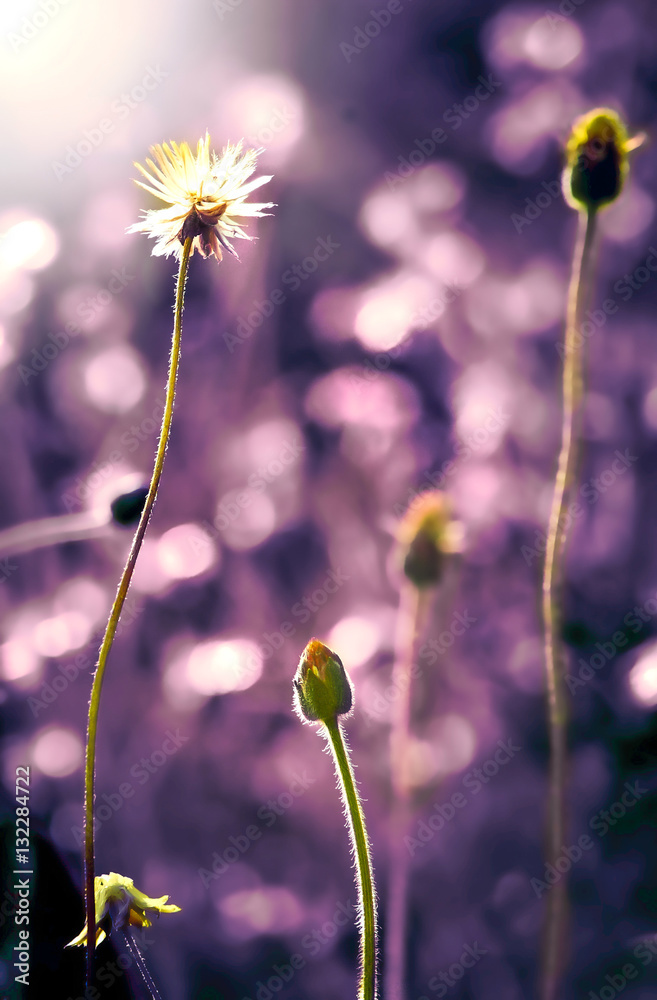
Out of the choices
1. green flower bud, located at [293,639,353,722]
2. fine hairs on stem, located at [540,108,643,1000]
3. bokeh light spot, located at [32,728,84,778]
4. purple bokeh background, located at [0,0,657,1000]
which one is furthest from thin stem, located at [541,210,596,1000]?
bokeh light spot, located at [32,728,84,778]

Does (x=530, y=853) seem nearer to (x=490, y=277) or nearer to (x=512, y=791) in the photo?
(x=512, y=791)

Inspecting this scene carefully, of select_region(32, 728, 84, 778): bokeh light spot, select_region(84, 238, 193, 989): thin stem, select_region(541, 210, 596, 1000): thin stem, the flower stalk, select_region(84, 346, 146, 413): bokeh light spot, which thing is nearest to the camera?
select_region(84, 238, 193, 989): thin stem

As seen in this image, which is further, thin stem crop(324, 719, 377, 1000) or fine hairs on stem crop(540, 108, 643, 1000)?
fine hairs on stem crop(540, 108, 643, 1000)

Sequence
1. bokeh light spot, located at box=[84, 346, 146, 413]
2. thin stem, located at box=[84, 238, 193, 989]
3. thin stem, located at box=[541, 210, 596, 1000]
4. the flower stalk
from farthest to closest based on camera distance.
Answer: bokeh light spot, located at box=[84, 346, 146, 413] → the flower stalk → thin stem, located at box=[541, 210, 596, 1000] → thin stem, located at box=[84, 238, 193, 989]

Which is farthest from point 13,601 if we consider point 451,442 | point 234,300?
point 451,442

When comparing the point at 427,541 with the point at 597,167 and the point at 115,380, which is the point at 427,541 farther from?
the point at 115,380

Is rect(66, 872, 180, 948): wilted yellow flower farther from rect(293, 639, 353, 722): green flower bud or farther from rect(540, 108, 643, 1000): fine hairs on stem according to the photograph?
rect(540, 108, 643, 1000): fine hairs on stem

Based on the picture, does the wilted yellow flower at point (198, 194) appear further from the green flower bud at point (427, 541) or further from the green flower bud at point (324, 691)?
the green flower bud at point (427, 541)
